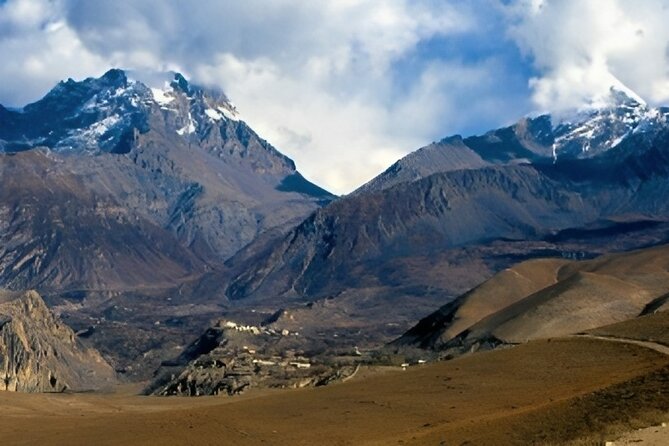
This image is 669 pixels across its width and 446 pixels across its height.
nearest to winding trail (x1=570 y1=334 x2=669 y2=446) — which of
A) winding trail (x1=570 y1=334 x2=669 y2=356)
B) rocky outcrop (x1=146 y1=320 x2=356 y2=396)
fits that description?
winding trail (x1=570 y1=334 x2=669 y2=356)

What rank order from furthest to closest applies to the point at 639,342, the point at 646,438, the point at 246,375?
the point at 246,375, the point at 639,342, the point at 646,438

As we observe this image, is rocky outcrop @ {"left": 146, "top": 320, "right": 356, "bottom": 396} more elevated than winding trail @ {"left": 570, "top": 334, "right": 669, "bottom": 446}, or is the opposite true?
rocky outcrop @ {"left": 146, "top": 320, "right": 356, "bottom": 396}

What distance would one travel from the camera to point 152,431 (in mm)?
77188

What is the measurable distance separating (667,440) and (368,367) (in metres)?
82.3

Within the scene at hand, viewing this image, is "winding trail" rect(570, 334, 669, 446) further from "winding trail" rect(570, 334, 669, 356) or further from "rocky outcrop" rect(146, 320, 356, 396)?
"rocky outcrop" rect(146, 320, 356, 396)

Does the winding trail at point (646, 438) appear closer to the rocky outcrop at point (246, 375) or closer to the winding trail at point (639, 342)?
the winding trail at point (639, 342)

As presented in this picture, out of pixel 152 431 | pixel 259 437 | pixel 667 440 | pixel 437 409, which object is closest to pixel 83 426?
pixel 152 431

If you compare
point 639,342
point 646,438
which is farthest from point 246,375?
point 646,438

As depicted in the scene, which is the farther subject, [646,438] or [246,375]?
[246,375]

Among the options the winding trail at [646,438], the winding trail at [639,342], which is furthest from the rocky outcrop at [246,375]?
the winding trail at [646,438]

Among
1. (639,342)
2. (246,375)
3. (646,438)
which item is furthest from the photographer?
(246,375)

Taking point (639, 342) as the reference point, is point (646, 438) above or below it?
below

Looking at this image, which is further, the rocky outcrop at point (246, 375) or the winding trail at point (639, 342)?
the rocky outcrop at point (246, 375)

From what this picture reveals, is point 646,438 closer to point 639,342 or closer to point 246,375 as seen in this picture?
point 639,342
